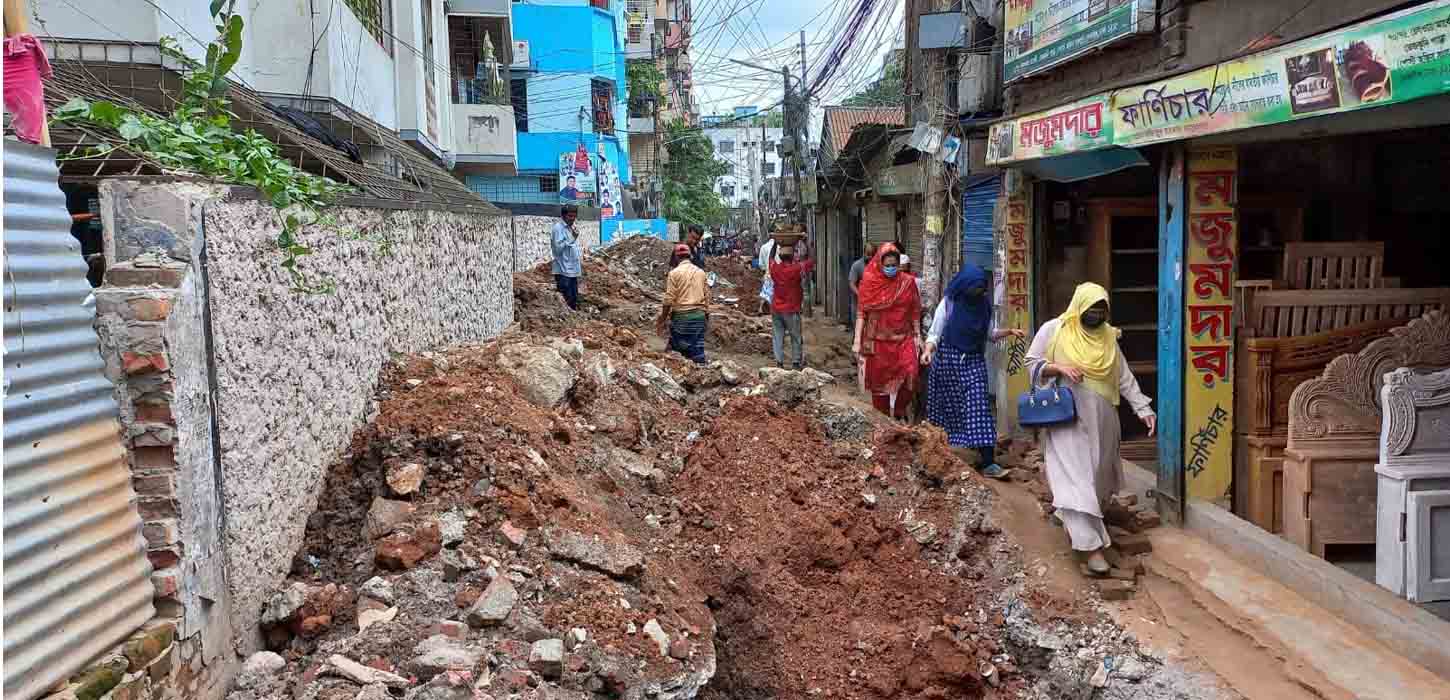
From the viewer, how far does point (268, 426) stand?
4.42m

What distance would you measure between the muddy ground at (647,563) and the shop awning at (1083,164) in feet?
7.85

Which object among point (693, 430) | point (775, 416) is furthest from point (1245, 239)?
point (693, 430)

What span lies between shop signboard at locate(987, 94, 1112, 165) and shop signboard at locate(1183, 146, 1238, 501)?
31.5 inches

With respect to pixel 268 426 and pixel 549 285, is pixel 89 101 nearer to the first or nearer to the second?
pixel 268 426

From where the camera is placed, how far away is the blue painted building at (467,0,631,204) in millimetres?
32781

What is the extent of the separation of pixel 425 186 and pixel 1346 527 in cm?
803

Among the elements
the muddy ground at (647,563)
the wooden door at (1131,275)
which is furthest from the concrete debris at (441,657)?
the wooden door at (1131,275)

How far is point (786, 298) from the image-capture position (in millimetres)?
11867

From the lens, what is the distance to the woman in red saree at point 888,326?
8.67 m

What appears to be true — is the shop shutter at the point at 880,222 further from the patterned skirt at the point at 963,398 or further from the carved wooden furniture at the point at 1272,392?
the carved wooden furniture at the point at 1272,392

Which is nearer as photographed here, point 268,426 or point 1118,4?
point 268,426

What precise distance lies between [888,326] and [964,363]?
995 mm

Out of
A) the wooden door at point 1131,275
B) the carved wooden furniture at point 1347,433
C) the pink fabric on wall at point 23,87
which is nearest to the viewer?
the pink fabric on wall at point 23,87

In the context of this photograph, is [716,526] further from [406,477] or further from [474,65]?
[474,65]
